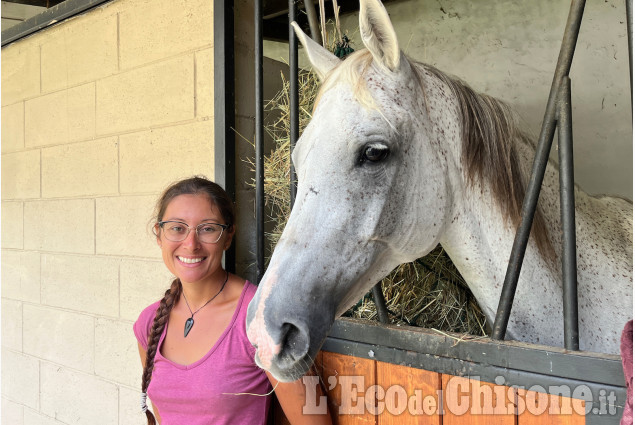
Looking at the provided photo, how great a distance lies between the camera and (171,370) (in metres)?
1.38

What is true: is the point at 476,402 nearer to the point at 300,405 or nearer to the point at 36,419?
the point at 300,405

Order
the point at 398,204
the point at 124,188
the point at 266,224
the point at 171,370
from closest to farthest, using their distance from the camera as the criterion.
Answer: the point at 398,204 → the point at 171,370 → the point at 266,224 → the point at 124,188

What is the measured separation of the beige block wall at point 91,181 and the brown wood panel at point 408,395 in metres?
0.95

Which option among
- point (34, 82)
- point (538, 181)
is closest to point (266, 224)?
point (538, 181)

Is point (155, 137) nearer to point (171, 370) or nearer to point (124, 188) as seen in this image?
point (124, 188)

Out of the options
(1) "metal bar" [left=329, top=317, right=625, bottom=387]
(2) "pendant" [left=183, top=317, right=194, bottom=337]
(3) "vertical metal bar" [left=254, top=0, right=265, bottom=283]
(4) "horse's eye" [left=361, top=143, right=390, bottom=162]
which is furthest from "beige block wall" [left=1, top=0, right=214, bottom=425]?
(4) "horse's eye" [left=361, top=143, right=390, bottom=162]

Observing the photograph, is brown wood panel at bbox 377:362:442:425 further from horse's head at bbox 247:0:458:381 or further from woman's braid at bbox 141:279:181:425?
woman's braid at bbox 141:279:181:425

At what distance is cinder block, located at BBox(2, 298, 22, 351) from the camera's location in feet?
9.93

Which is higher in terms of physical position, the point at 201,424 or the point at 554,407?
the point at 554,407

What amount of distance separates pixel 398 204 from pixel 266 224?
3.31 feet

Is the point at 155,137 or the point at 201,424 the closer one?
the point at 201,424

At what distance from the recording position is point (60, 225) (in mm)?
2701

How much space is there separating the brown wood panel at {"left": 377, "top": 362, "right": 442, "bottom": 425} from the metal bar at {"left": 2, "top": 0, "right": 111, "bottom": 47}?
2.00 metres

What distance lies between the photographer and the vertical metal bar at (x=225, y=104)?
71.0 inches
